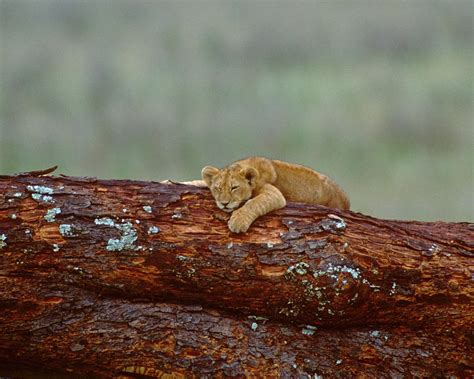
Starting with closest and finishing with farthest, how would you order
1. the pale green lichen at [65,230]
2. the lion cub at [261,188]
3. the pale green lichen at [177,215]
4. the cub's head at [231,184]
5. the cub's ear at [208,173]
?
the pale green lichen at [65,230], the pale green lichen at [177,215], the lion cub at [261,188], the cub's head at [231,184], the cub's ear at [208,173]

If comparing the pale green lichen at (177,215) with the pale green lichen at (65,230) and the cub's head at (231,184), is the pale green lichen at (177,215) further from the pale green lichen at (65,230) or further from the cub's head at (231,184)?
the pale green lichen at (65,230)

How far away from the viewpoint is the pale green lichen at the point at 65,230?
4551mm

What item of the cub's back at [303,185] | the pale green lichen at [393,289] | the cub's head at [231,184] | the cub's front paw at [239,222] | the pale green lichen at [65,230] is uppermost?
the cub's back at [303,185]

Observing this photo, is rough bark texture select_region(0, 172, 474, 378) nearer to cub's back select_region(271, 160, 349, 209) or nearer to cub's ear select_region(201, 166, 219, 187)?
cub's ear select_region(201, 166, 219, 187)

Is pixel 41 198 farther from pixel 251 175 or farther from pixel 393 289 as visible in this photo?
pixel 393 289

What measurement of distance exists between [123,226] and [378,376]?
5.99 feet

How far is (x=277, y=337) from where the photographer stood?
470cm

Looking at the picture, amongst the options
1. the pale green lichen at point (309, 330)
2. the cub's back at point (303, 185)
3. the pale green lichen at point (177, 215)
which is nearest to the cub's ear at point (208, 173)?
the cub's back at point (303, 185)

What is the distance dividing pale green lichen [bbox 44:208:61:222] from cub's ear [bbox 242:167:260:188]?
139cm

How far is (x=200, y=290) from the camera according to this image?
465 cm

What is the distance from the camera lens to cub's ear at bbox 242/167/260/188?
5.34 metres

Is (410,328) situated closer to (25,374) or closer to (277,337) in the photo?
(277,337)

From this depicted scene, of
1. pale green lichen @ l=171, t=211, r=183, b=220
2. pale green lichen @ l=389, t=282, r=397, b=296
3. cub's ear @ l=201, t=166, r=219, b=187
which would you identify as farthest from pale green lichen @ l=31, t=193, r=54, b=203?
pale green lichen @ l=389, t=282, r=397, b=296

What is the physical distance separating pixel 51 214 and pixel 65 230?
0.44 ft
